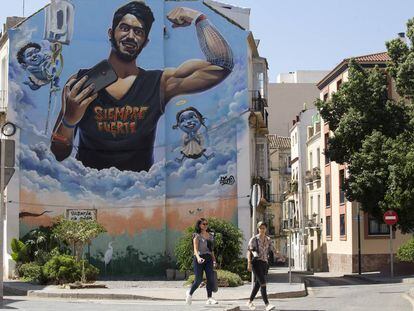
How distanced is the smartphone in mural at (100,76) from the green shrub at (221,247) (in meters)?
8.57

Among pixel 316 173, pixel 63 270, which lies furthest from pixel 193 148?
pixel 316 173

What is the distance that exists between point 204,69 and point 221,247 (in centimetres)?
923

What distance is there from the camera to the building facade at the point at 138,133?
34594 mm

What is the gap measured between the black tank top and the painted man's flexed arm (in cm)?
69

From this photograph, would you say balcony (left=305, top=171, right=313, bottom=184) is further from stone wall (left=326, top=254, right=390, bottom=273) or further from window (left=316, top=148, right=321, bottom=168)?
stone wall (left=326, top=254, right=390, bottom=273)

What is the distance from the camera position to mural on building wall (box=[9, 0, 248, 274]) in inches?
1364

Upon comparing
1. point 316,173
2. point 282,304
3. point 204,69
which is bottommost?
point 282,304

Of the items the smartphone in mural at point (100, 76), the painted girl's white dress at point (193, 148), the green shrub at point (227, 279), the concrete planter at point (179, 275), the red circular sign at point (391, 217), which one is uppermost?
the smartphone in mural at point (100, 76)

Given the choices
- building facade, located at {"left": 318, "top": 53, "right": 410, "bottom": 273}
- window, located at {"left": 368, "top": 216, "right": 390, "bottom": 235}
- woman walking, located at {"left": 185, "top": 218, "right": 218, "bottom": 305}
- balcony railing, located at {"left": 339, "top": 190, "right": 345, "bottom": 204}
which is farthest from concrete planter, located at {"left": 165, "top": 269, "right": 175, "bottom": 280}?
woman walking, located at {"left": 185, "top": 218, "right": 218, "bottom": 305}

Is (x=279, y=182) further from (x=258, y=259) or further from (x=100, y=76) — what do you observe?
(x=258, y=259)

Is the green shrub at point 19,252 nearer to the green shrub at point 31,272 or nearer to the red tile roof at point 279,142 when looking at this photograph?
the green shrub at point 31,272

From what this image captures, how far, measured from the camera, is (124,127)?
116 ft

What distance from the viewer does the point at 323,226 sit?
5584 cm

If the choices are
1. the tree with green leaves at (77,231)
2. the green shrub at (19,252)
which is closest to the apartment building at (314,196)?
the green shrub at (19,252)
